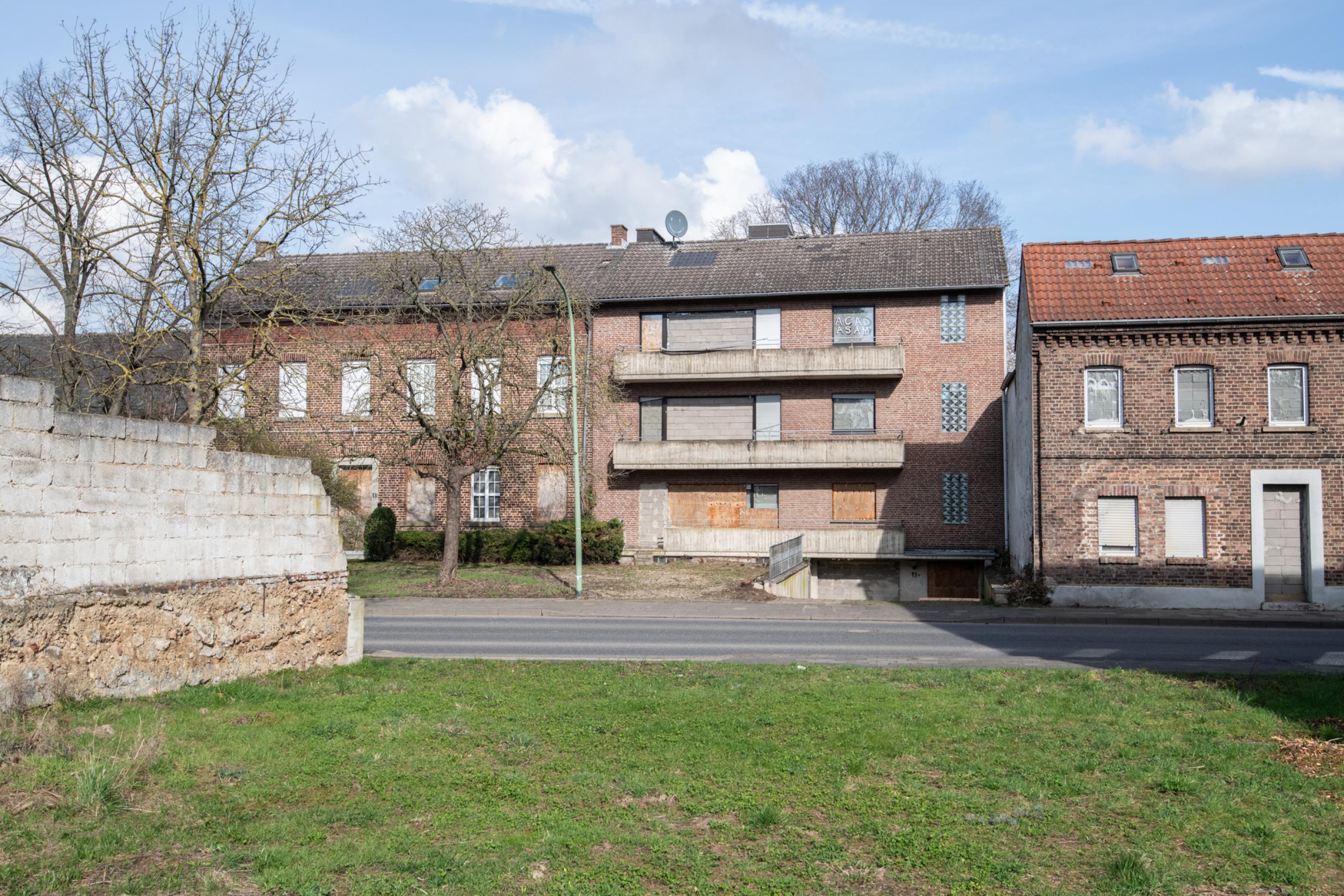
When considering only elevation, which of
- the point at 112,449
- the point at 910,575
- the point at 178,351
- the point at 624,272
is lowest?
the point at 910,575

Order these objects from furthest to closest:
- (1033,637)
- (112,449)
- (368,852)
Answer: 1. (1033,637)
2. (112,449)
3. (368,852)

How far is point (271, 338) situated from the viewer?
21422mm

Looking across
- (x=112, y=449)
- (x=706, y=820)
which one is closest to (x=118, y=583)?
(x=112, y=449)

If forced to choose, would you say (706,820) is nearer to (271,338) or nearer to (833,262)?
(271,338)

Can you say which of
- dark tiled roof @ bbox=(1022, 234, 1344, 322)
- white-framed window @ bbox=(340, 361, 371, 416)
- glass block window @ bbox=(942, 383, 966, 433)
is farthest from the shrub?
dark tiled roof @ bbox=(1022, 234, 1344, 322)

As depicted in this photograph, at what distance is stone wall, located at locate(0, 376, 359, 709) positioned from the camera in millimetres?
8281

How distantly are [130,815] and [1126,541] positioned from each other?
21689 mm

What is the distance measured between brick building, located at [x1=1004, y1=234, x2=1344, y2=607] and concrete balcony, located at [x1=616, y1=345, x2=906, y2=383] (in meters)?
9.27

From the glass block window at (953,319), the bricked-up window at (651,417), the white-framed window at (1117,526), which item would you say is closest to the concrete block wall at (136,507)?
the white-framed window at (1117,526)

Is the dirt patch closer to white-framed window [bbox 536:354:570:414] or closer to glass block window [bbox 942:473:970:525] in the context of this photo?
white-framed window [bbox 536:354:570:414]

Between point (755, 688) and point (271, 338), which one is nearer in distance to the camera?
point (755, 688)

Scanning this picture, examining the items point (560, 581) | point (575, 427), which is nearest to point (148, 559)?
point (575, 427)

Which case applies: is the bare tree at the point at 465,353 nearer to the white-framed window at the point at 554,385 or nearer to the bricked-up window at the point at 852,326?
the white-framed window at the point at 554,385

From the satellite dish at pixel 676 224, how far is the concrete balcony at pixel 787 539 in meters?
11.1
